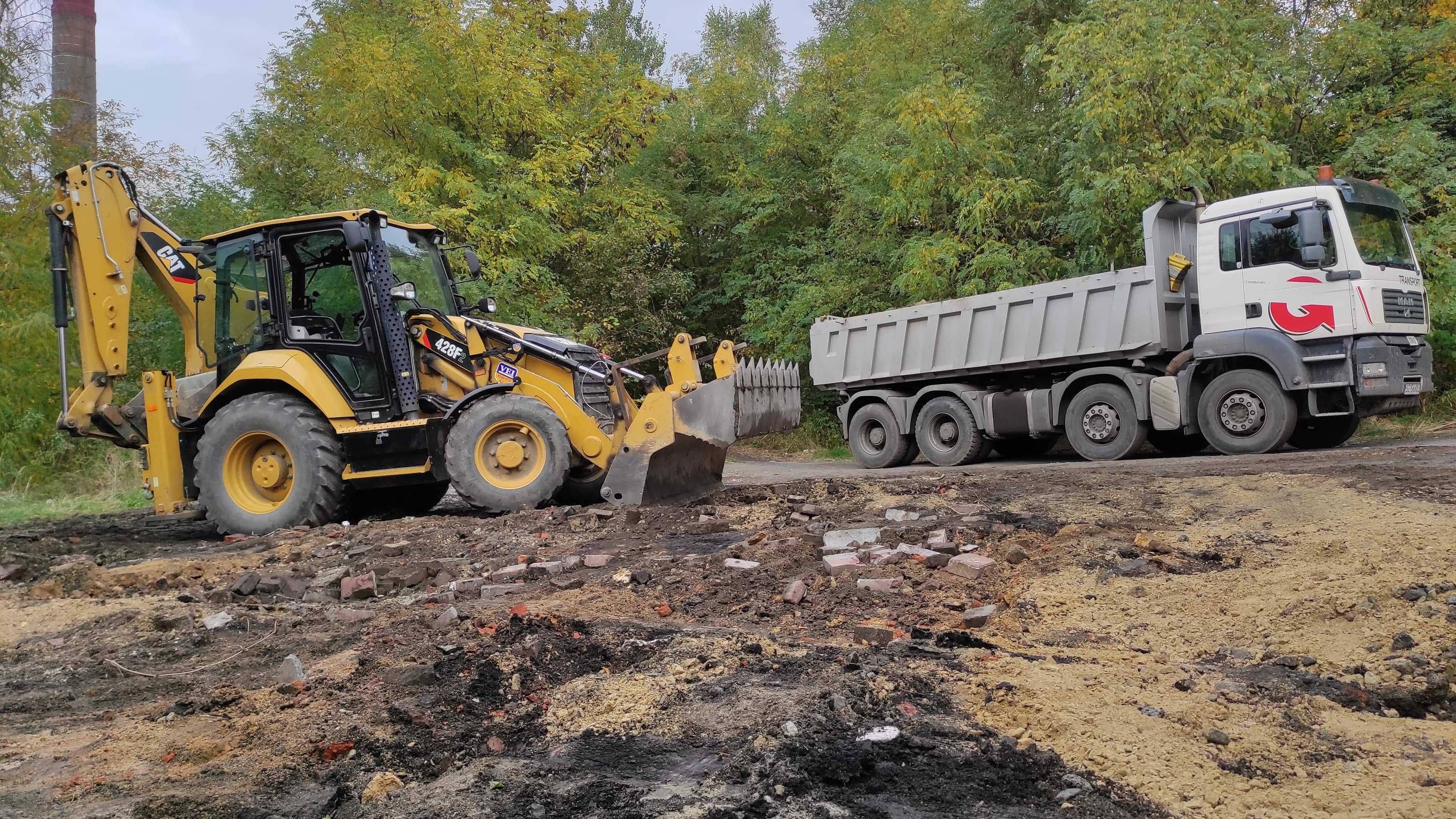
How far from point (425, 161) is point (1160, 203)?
10.5 metres

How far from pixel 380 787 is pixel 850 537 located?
12.7 feet

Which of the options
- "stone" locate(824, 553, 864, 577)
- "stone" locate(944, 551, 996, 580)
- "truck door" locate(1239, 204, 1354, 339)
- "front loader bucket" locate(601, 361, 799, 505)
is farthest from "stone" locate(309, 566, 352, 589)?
"truck door" locate(1239, 204, 1354, 339)

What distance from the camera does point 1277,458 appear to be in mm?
9992

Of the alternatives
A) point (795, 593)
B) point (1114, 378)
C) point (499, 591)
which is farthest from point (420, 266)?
point (1114, 378)

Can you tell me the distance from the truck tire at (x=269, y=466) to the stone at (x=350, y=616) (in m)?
3.31

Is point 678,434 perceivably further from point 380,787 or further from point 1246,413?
point 1246,413

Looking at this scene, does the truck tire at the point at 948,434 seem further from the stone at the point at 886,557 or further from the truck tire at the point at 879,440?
the stone at the point at 886,557

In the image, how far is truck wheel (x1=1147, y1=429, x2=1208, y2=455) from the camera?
41.2ft

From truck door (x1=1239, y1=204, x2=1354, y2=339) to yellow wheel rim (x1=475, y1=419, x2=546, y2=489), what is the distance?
297 inches

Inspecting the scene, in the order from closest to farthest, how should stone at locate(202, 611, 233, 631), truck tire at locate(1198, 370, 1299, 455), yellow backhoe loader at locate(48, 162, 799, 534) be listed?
stone at locate(202, 611, 233, 631) < yellow backhoe loader at locate(48, 162, 799, 534) < truck tire at locate(1198, 370, 1299, 455)

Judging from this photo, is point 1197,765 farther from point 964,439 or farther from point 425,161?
point 425,161

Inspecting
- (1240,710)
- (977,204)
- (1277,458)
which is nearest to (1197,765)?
(1240,710)

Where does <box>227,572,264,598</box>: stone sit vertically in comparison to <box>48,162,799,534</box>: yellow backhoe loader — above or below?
below

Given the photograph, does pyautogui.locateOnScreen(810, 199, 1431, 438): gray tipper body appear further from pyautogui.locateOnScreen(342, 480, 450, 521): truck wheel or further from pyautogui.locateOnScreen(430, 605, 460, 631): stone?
pyautogui.locateOnScreen(430, 605, 460, 631): stone
